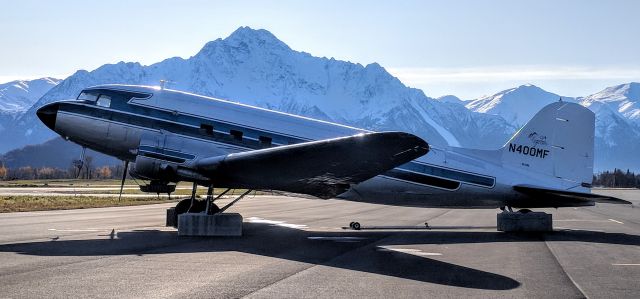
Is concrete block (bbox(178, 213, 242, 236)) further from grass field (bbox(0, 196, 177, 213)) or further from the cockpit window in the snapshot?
grass field (bbox(0, 196, 177, 213))

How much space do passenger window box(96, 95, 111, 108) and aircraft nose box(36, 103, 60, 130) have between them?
5.08 ft

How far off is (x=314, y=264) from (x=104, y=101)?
11.7 metres

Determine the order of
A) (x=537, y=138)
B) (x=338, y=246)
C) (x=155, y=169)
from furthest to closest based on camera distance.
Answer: (x=537, y=138)
(x=155, y=169)
(x=338, y=246)

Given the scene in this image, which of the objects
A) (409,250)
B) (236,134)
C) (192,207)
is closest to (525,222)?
(409,250)

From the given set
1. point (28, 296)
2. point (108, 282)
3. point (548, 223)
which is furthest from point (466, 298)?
point (548, 223)

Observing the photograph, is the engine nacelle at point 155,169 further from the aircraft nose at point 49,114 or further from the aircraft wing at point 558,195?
the aircraft wing at point 558,195

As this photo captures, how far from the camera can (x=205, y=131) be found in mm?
21609

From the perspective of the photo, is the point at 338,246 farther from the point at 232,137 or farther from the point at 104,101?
the point at 104,101

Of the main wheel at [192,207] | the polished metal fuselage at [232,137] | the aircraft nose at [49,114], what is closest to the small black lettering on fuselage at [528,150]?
the polished metal fuselage at [232,137]

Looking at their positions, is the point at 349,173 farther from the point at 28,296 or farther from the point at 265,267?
Result: the point at 28,296

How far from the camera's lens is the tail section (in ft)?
75.9

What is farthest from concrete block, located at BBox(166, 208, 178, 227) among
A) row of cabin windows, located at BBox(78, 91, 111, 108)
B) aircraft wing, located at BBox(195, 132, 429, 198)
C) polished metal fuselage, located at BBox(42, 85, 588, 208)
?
row of cabin windows, located at BBox(78, 91, 111, 108)

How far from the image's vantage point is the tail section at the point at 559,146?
23.1 metres

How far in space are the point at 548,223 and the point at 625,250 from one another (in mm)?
5875
